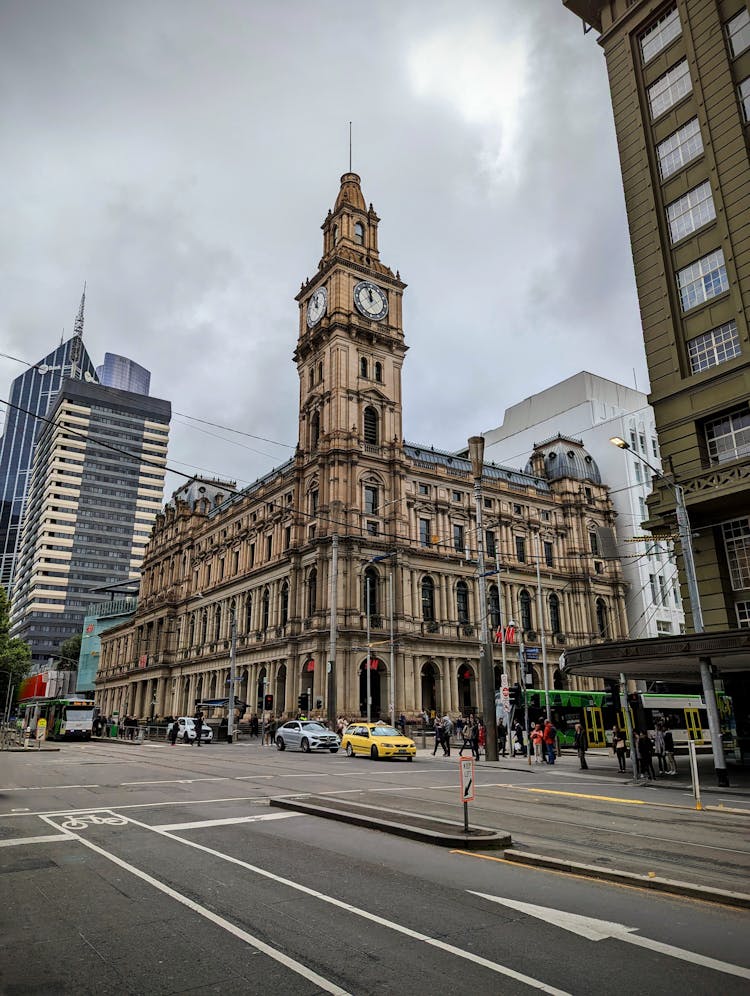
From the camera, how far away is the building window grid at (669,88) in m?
29.5

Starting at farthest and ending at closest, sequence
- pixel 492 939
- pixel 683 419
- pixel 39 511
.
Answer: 1. pixel 39 511
2. pixel 683 419
3. pixel 492 939

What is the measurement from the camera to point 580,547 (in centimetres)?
6925

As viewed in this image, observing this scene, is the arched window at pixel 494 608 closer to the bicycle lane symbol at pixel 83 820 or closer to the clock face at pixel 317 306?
the clock face at pixel 317 306

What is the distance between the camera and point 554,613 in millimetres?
66875

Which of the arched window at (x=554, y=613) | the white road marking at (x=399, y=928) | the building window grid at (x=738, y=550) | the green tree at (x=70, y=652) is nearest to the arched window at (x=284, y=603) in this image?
the arched window at (x=554, y=613)

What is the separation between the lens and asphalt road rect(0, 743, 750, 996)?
5387 mm

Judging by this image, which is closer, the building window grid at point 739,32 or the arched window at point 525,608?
the building window grid at point 739,32

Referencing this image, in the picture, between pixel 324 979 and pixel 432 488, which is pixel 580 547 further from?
pixel 324 979

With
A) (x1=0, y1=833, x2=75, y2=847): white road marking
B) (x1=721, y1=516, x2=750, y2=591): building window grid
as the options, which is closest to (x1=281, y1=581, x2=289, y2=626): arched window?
(x1=721, y1=516, x2=750, y2=591): building window grid

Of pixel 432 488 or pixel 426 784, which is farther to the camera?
pixel 432 488

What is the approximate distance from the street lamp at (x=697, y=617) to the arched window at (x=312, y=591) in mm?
32173

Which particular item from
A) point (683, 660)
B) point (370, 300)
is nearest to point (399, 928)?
point (683, 660)

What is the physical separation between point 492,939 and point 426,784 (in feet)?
47.9

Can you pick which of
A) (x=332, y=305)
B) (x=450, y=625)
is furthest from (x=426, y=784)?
(x=332, y=305)
